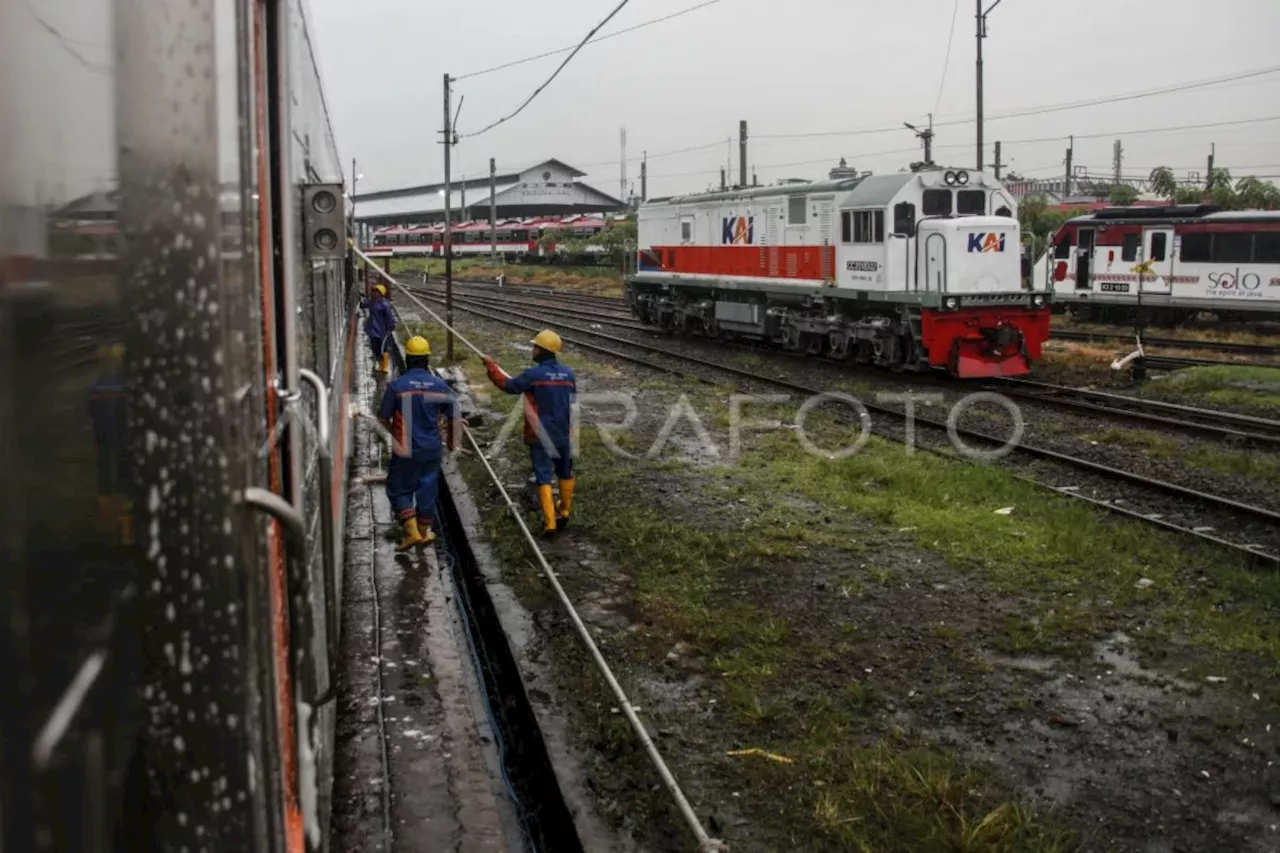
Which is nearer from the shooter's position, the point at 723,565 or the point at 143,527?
the point at 143,527

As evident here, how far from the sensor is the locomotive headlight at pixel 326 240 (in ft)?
13.7

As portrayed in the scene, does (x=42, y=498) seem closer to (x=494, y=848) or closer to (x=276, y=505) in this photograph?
(x=276, y=505)

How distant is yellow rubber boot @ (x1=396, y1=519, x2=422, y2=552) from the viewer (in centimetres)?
867

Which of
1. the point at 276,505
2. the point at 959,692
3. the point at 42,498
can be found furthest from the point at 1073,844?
the point at 42,498

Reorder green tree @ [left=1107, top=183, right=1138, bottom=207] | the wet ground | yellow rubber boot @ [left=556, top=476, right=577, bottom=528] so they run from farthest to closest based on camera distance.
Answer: green tree @ [left=1107, top=183, right=1138, bottom=207] < yellow rubber boot @ [left=556, top=476, right=577, bottom=528] < the wet ground

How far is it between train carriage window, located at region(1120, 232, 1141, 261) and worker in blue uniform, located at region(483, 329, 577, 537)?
22.3 meters

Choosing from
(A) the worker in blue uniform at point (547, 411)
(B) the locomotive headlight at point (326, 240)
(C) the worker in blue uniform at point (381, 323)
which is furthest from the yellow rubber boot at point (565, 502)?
(C) the worker in blue uniform at point (381, 323)

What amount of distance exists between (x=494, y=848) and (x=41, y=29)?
382 centimetres

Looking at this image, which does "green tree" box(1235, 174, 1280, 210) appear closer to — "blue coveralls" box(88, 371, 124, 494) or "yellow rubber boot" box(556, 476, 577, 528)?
"yellow rubber boot" box(556, 476, 577, 528)

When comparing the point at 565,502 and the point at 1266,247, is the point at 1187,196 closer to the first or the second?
the point at 1266,247

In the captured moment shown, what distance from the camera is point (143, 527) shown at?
1585 millimetres

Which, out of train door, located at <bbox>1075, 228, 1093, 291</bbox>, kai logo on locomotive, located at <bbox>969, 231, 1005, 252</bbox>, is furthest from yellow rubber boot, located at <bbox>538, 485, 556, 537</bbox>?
train door, located at <bbox>1075, 228, 1093, 291</bbox>

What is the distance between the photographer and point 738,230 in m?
22.7

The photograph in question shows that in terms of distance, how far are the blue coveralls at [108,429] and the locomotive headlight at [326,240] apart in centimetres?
271
